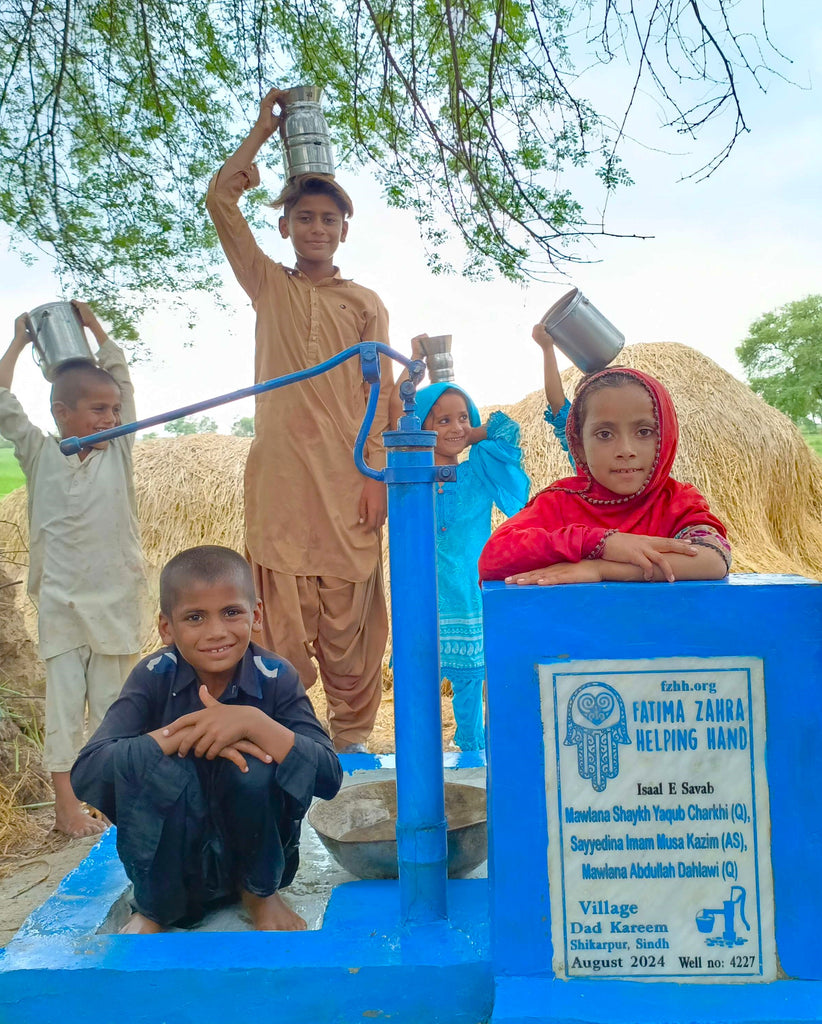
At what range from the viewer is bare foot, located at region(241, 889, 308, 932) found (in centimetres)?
195

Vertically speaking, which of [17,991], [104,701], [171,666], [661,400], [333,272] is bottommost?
[17,991]

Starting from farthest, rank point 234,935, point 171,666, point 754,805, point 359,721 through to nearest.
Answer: point 359,721
point 171,666
point 234,935
point 754,805

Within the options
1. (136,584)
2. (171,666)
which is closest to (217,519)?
(136,584)

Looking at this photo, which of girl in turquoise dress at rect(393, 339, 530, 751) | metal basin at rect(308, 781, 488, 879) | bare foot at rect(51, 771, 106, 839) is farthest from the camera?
girl in turquoise dress at rect(393, 339, 530, 751)

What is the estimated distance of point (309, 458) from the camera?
10.7ft

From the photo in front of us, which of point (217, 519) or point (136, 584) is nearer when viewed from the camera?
point (136, 584)

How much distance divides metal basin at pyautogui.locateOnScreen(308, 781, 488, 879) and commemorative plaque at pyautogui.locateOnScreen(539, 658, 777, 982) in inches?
18.0

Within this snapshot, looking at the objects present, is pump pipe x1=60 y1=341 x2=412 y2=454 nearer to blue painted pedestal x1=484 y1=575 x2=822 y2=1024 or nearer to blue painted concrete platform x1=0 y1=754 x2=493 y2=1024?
blue painted pedestal x1=484 y1=575 x2=822 y2=1024

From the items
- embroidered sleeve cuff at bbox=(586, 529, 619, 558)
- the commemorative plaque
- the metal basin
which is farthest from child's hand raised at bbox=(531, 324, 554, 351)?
the commemorative plaque

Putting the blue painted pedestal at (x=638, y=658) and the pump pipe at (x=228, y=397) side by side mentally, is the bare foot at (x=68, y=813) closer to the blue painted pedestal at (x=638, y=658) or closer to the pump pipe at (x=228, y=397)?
the pump pipe at (x=228, y=397)

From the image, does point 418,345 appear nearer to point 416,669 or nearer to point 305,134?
point 305,134

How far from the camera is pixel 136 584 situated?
3262 millimetres

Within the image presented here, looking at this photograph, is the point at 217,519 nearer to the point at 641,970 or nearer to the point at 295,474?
the point at 295,474

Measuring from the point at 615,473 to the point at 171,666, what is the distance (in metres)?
1.06
